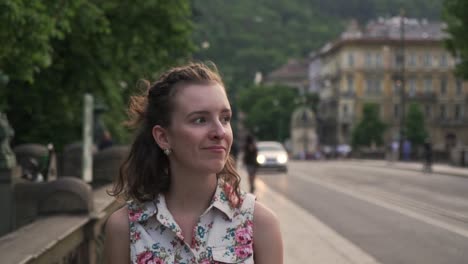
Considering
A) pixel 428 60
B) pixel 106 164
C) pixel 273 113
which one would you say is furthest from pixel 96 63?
pixel 273 113

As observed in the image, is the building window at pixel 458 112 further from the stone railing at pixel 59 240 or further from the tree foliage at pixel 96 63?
the stone railing at pixel 59 240

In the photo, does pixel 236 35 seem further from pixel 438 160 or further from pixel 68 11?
pixel 68 11

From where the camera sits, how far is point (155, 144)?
11.7ft

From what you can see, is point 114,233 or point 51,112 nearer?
point 114,233

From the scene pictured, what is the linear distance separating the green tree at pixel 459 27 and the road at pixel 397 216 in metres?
8.74

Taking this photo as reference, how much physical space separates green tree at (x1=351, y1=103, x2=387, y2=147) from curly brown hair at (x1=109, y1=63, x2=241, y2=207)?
10940 centimetres

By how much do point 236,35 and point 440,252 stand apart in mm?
172939

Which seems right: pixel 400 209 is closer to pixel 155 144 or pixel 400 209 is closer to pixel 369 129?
pixel 155 144

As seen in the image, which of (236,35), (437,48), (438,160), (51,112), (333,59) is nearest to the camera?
(51,112)

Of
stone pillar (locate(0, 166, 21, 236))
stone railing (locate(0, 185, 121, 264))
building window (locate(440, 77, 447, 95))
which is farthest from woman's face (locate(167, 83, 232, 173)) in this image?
building window (locate(440, 77, 447, 95))

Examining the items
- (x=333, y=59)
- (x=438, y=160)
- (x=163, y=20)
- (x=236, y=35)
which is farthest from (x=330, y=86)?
(x=163, y=20)

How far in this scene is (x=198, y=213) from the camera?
3.32 m

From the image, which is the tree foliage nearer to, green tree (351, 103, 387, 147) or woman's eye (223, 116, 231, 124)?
woman's eye (223, 116, 231, 124)

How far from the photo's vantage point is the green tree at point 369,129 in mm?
112000
